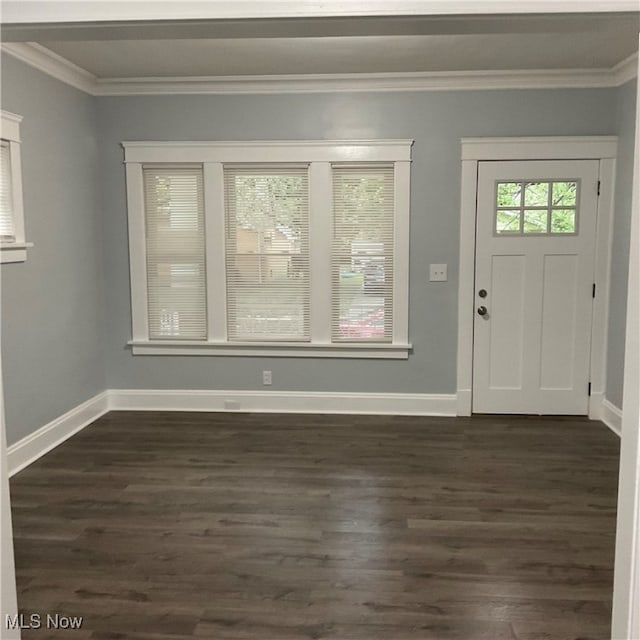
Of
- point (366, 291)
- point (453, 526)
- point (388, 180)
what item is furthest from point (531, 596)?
point (388, 180)

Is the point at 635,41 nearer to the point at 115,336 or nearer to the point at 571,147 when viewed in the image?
the point at 571,147

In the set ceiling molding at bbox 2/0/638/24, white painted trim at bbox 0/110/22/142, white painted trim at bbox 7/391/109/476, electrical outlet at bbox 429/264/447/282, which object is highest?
white painted trim at bbox 0/110/22/142

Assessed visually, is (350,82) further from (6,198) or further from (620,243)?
(6,198)

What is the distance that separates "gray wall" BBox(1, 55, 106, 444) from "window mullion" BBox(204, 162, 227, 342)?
2.92ft

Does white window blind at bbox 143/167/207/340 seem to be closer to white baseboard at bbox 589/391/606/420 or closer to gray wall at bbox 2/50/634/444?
gray wall at bbox 2/50/634/444

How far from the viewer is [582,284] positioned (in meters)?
4.54

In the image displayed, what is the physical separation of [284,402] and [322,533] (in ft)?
6.70

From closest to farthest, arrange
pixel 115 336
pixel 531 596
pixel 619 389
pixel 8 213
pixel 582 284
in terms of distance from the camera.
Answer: pixel 531 596 < pixel 8 213 < pixel 619 389 < pixel 582 284 < pixel 115 336

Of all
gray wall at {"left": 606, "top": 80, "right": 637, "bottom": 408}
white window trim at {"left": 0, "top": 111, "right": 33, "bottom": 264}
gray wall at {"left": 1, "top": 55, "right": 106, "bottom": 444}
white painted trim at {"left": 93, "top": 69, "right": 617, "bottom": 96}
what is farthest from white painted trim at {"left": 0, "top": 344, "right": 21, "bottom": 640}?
gray wall at {"left": 606, "top": 80, "right": 637, "bottom": 408}

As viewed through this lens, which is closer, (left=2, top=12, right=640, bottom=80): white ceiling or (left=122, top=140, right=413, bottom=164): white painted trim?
(left=2, top=12, right=640, bottom=80): white ceiling

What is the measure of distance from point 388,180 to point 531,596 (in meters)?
3.13

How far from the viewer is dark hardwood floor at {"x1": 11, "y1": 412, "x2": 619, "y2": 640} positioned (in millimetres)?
2242

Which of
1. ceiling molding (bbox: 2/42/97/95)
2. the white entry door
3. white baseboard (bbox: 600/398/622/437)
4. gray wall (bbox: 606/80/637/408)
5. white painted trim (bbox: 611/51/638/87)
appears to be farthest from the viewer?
the white entry door

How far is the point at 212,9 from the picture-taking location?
172 centimetres
